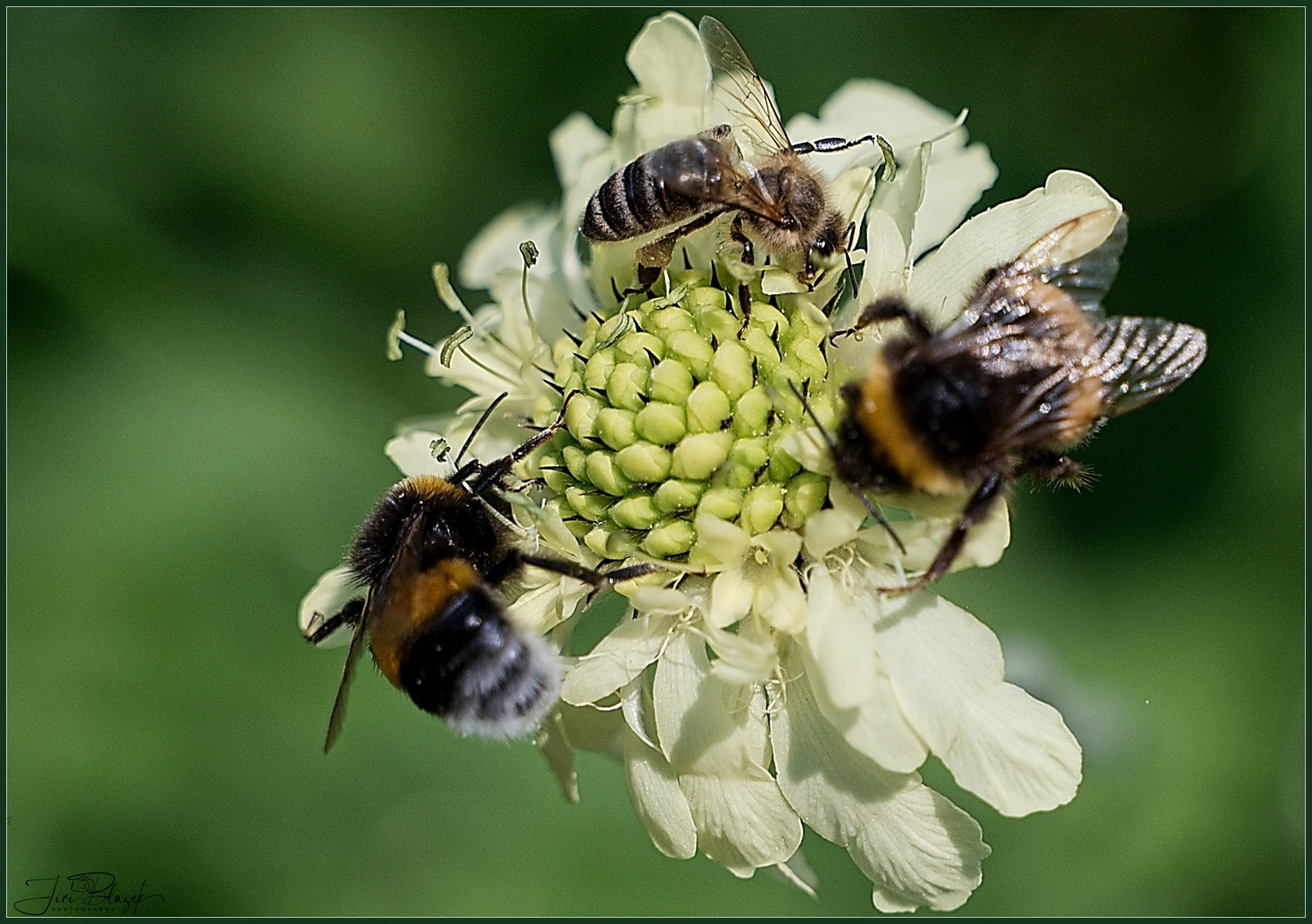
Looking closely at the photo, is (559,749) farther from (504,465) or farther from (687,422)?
(687,422)

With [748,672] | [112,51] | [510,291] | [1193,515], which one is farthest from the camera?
[112,51]

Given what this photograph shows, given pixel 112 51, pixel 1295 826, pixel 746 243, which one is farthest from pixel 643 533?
pixel 112 51

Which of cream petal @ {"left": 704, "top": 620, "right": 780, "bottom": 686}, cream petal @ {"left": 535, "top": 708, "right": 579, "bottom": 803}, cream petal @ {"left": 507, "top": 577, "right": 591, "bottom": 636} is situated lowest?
cream petal @ {"left": 535, "top": 708, "right": 579, "bottom": 803}

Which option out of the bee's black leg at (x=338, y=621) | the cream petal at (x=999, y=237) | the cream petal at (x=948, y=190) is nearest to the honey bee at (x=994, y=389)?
the cream petal at (x=999, y=237)

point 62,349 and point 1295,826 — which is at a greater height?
point 62,349

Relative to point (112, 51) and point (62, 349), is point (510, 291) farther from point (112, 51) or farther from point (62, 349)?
point (112, 51)

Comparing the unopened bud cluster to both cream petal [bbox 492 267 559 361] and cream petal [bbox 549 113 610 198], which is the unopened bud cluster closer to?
cream petal [bbox 492 267 559 361]

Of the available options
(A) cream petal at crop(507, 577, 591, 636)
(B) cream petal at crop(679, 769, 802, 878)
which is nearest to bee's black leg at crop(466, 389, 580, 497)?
(A) cream petal at crop(507, 577, 591, 636)
